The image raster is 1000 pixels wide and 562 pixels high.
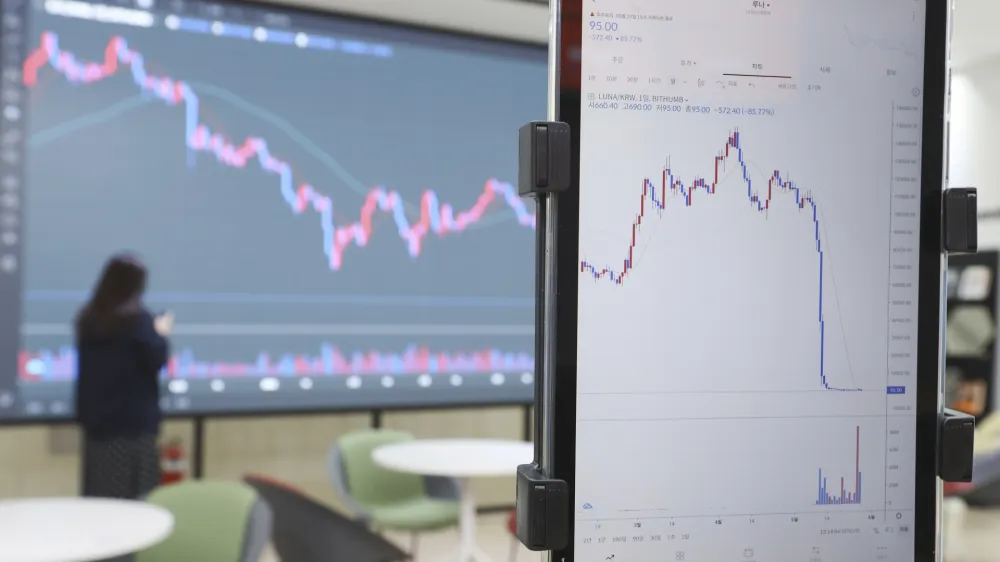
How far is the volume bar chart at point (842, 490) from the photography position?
40.3 inches

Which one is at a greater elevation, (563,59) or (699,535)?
(563,59)

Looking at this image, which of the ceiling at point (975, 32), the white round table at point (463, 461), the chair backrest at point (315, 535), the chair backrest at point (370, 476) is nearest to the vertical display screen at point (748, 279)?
the chair backrest at point (315, 535)

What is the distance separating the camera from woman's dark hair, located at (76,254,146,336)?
374 centimetres

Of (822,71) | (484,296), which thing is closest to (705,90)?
(822,71)

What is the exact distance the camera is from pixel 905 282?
106 centimetres

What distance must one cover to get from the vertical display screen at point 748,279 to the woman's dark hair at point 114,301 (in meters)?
3.28

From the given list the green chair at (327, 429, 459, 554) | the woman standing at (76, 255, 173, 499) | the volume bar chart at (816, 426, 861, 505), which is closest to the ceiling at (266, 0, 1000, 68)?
the woman standing at (76, 255, 173, 499)

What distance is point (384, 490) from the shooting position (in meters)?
4.08

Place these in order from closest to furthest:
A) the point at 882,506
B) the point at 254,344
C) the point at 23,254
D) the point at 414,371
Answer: the point at 882,506, the point at 23,254, the point at 254,344, the point at 414,371

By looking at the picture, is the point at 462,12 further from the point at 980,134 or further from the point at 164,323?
the point at 980,134

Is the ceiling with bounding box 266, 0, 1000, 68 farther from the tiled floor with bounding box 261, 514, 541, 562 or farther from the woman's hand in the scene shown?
the tiled floor with bounding box 261, 514, 541, 562

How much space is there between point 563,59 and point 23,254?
388 centimetres

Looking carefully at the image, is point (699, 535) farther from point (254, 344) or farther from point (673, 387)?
point (254, 344)

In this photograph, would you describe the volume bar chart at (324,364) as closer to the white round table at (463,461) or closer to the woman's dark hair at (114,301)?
the woman's dark hair at (114,301)
